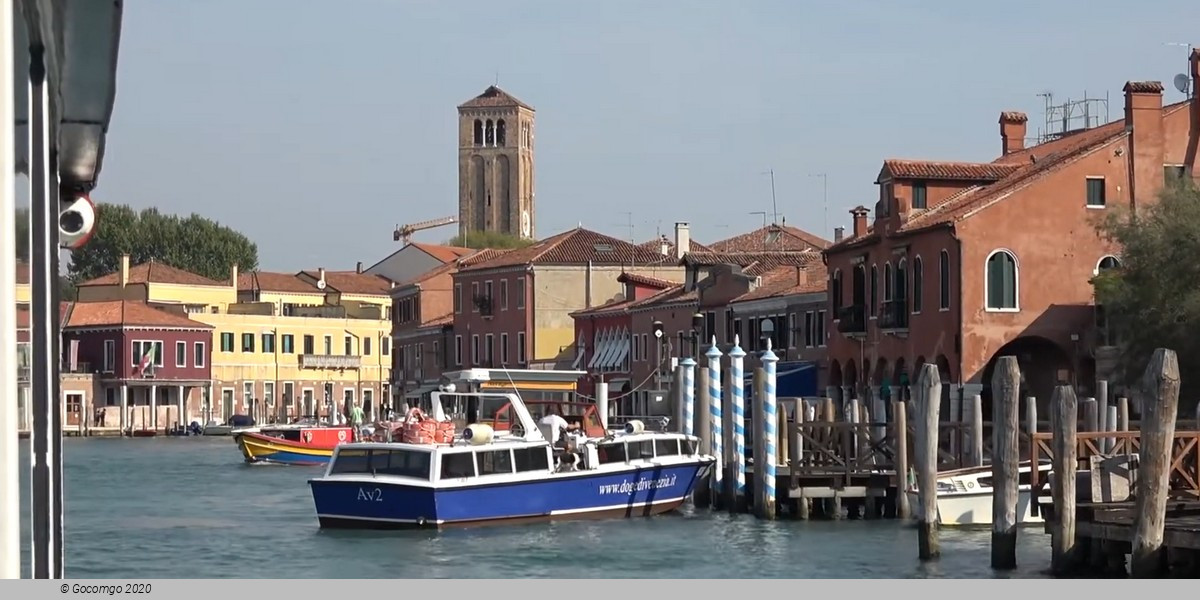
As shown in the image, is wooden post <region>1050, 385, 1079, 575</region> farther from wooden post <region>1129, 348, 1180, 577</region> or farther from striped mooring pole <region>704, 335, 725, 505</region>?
striped mooring pole <region>704, 335, 725, 505</region>

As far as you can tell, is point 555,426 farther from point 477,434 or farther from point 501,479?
point 477,434

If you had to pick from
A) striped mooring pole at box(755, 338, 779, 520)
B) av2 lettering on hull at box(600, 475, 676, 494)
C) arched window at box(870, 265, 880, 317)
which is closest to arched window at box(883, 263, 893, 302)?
arched window at box(870, 265, 880, 317)

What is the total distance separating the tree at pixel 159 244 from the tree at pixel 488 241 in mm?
21402

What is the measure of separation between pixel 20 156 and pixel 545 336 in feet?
200

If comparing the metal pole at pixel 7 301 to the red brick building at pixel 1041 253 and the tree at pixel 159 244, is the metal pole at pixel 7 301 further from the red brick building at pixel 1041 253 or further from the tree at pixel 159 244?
the tree at pixel 159 244

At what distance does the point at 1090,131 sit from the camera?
39.9 metres

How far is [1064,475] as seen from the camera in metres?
15.4

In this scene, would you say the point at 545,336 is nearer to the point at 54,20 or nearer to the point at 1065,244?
the point at 1065,244

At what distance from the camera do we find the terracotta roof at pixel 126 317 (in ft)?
241

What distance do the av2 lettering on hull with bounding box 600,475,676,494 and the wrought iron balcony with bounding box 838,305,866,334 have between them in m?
13.0

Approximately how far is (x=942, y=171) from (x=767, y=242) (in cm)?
2302

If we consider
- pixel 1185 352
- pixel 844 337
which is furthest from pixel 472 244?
pixel 1185 352

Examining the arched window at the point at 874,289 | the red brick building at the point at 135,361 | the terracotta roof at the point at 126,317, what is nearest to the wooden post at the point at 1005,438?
the arched window at the point at 874,289

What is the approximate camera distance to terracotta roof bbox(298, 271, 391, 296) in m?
90.6
